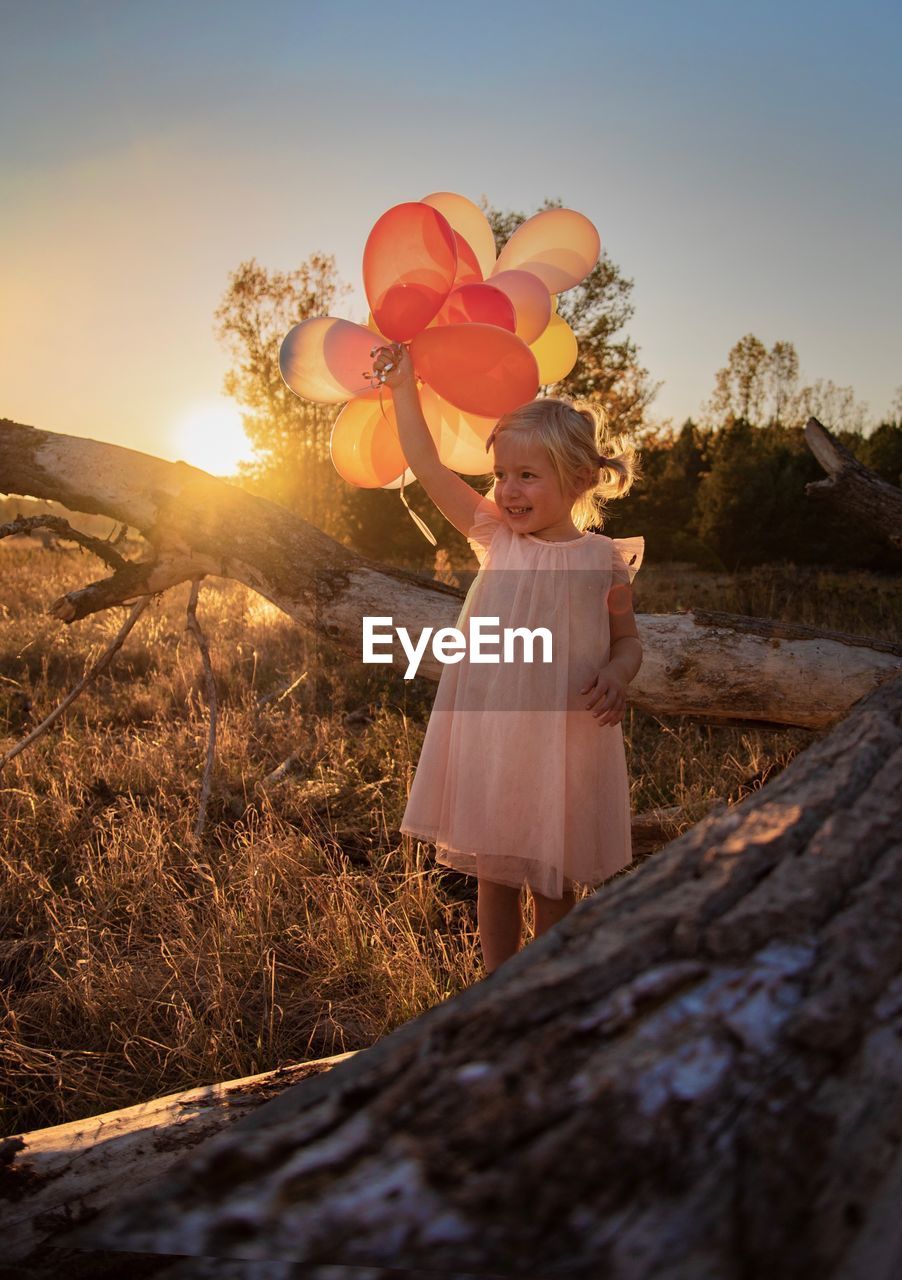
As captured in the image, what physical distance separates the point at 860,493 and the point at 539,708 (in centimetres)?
325

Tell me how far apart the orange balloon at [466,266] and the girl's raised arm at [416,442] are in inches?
15.2

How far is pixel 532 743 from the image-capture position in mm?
2285

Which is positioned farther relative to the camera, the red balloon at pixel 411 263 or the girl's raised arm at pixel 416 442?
the girl's raised arm at pixel 416 442

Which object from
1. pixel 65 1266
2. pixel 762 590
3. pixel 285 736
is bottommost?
pixel 65 1266

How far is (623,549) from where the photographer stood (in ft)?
8.25

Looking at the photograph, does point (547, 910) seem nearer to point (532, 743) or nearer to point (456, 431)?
point (532, 743)

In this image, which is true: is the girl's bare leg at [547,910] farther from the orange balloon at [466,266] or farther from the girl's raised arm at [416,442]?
the orange balloon at [466,266]

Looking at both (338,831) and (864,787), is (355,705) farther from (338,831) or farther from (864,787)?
(864,787)

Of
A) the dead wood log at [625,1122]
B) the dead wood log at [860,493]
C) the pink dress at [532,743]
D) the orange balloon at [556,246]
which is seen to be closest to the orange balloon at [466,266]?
the orange balloon at [556,246]

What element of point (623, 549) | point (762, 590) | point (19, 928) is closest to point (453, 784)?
point (623, 549)

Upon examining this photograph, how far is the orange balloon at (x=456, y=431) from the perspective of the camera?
271 centimetres

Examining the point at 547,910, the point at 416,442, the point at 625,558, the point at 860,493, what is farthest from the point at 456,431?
the point at 860,493

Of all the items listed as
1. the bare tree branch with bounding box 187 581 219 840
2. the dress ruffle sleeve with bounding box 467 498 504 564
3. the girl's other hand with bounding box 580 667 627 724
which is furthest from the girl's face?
the bare tree branch with bounding box 187 581 219 840

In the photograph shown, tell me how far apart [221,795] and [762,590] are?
698 centimetres
